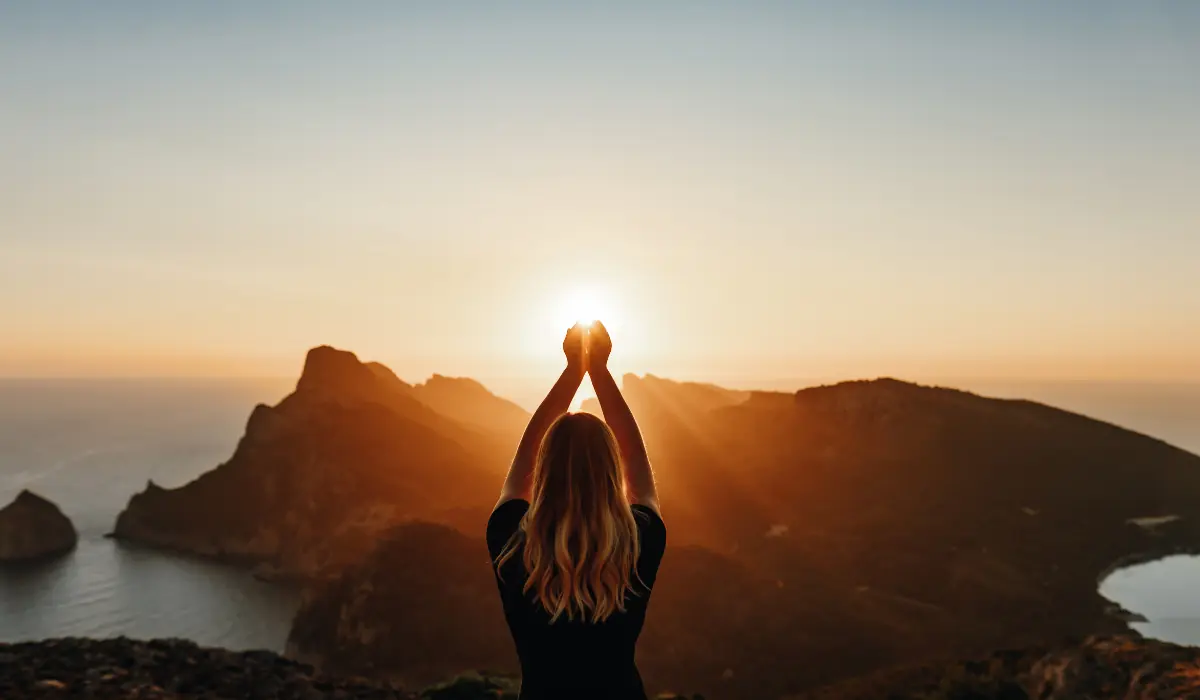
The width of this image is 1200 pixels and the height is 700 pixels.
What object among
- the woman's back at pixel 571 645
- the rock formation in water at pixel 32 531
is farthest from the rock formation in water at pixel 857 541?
the rock formation in water at pixel 32 531

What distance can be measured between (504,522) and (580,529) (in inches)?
18.6

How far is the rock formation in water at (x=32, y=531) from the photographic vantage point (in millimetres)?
91562

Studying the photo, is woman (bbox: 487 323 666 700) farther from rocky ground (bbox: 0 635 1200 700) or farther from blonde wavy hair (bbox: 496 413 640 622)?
rocky ground (bbox: 0 635 1200 700)

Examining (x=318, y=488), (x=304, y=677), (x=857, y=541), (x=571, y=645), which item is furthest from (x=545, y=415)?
(x=318, y=488)

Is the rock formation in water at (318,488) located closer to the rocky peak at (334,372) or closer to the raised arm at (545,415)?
the rocky peak at (334,372)

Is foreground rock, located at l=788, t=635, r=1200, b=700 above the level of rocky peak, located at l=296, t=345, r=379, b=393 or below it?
below

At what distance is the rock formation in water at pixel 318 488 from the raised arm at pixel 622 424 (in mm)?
79504

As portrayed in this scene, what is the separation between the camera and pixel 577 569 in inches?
123

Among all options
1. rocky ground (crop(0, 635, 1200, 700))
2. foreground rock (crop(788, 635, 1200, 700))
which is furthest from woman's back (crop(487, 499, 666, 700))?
foreground rock (crop(788, 635, 1200, 700))

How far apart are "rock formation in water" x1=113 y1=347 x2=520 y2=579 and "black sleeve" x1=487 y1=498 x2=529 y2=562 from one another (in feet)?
262

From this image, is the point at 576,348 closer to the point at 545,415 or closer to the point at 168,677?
the point at 545,415

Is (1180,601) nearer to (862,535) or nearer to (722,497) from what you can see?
(862,535)

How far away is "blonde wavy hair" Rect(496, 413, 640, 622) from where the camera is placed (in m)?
3.17

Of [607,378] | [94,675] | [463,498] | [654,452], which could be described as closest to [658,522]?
[607,378]
